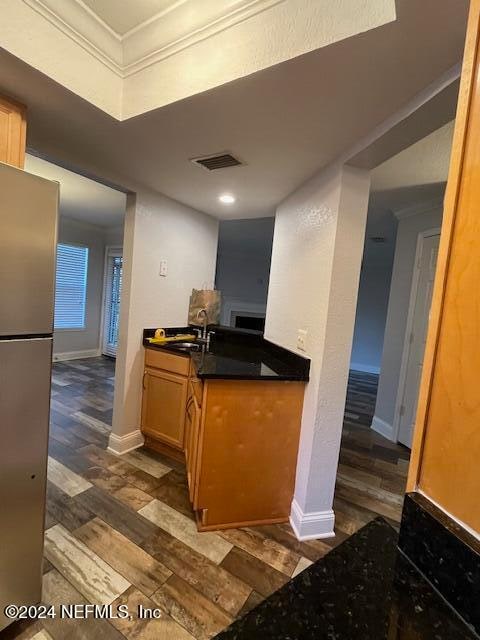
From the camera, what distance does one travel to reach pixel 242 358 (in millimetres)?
2232

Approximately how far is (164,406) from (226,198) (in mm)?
1820

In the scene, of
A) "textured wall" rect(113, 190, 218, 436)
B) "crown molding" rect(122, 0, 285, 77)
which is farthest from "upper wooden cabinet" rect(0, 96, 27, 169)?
"textured wall" rect(113, 190, 218, 436)

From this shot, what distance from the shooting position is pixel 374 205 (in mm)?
2861

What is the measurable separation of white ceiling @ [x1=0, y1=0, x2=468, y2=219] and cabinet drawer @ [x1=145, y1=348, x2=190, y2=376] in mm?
1341

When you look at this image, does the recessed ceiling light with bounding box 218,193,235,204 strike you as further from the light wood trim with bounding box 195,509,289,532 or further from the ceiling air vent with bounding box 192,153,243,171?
the light wood trim with bounding box 195,509,289,532

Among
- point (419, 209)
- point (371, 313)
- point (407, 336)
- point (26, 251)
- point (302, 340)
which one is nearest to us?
point (26, 251)

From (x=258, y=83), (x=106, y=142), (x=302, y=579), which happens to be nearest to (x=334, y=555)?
(x=302, y=579)

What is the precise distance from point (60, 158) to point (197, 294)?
152 centimetres

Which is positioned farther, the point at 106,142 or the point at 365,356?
the point at 365,356

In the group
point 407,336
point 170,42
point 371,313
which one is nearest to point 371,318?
point 371,313

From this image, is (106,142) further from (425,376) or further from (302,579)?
(302,579)

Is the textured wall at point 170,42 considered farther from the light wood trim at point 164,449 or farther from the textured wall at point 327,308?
the light wood trim at point 164,449

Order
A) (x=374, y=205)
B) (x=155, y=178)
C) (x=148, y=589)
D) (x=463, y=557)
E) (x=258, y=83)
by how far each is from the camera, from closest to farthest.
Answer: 1. (x=463, y=557)
2. (x=258, y=83)
3. (x=148, y=589)
4. (x=155, y=178)
5. (x=374, y=205)

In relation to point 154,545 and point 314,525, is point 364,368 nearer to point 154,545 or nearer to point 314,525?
point 314,525
